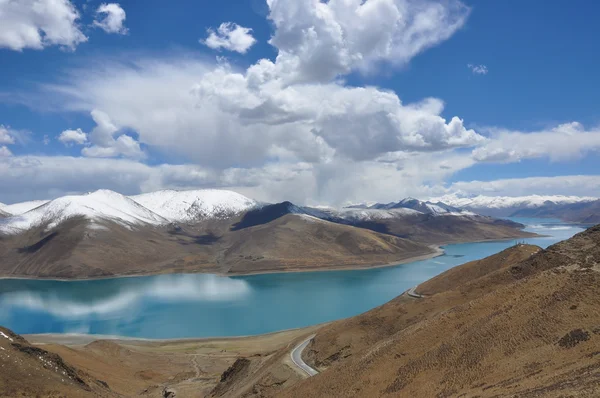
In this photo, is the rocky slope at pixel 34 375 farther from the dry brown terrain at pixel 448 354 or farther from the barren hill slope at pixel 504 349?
the barren hill slope at pixel 504 349

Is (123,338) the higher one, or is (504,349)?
(504,349)

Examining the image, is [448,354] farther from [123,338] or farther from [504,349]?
[123,338]

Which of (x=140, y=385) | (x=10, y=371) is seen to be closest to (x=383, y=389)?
(x=10, y=371)

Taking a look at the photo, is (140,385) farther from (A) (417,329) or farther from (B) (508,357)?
(B) (508,357)

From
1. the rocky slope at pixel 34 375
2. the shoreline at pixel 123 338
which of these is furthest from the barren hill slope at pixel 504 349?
the shoreline at pixel 123 338

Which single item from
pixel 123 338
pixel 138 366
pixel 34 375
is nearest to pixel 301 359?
pixel 34 375

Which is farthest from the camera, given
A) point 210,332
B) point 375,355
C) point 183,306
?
point 183,306

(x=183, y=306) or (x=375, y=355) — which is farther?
(x=183, y=306)
